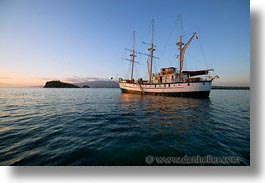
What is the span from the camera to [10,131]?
3.46 meters

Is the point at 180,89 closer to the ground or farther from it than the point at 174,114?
farther from it

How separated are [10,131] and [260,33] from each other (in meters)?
6.31

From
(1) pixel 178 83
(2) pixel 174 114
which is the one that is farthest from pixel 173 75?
(2) pixel 174 114

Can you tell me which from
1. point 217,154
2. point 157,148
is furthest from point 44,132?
point 217,154

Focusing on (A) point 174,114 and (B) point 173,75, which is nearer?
(A) point 174,114

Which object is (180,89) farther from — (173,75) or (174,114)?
(174,114)

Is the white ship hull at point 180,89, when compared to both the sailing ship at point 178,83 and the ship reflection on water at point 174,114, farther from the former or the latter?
the ship reflection on water at point 174,114

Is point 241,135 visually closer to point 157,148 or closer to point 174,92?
point 157,148

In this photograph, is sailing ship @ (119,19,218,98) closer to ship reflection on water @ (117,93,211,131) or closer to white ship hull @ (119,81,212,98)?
white ship hull @ (119,81,212,98)

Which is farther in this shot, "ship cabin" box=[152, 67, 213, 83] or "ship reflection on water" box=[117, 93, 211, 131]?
"ship cabin" box=[152, 67, 213, 83]

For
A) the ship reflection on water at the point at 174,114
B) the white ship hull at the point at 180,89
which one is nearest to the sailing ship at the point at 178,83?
the white ship hull at the point at 180,89

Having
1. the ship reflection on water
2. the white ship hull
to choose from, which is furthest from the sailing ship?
A: the ship reflection on water

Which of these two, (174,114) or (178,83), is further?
(178,83)

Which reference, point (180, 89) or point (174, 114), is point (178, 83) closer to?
point (180, 89)
